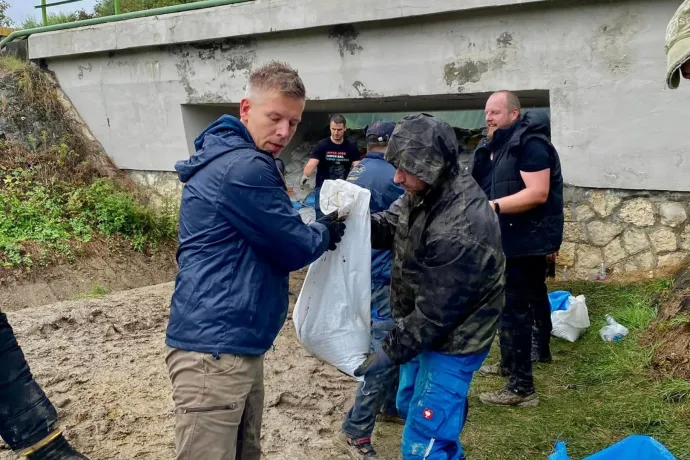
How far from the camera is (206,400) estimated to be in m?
2.02

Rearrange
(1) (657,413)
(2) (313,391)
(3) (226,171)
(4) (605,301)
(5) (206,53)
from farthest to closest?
1. (5) (206,53)
2. (4) (605,301)
3. (2) (313,391)
4. (1) (657,413)
5. (3) (226,171)

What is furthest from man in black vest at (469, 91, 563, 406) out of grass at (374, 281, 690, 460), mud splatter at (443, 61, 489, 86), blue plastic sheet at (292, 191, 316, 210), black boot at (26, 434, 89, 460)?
blue plastic sheet at (292, 191, 316, 210)

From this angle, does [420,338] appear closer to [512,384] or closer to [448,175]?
[448,175]

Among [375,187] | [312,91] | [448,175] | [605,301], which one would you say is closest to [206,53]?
[312,91]

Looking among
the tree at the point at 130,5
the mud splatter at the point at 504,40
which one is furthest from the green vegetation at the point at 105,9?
the mud splatter at the point at 504,40

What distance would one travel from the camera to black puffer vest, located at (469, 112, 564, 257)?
3.62 m

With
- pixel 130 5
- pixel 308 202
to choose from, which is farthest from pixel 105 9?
pixel 308 202

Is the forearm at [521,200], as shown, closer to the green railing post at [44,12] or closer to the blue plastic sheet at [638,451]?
the blue plastic sheet at [638,451]

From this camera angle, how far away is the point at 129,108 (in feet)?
28.2

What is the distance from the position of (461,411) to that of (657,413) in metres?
1.60

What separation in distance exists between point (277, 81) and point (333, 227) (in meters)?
0.73

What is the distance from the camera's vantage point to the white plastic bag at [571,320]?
181 inches

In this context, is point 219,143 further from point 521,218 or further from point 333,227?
point 521,218

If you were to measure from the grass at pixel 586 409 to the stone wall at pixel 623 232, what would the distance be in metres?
0.85
